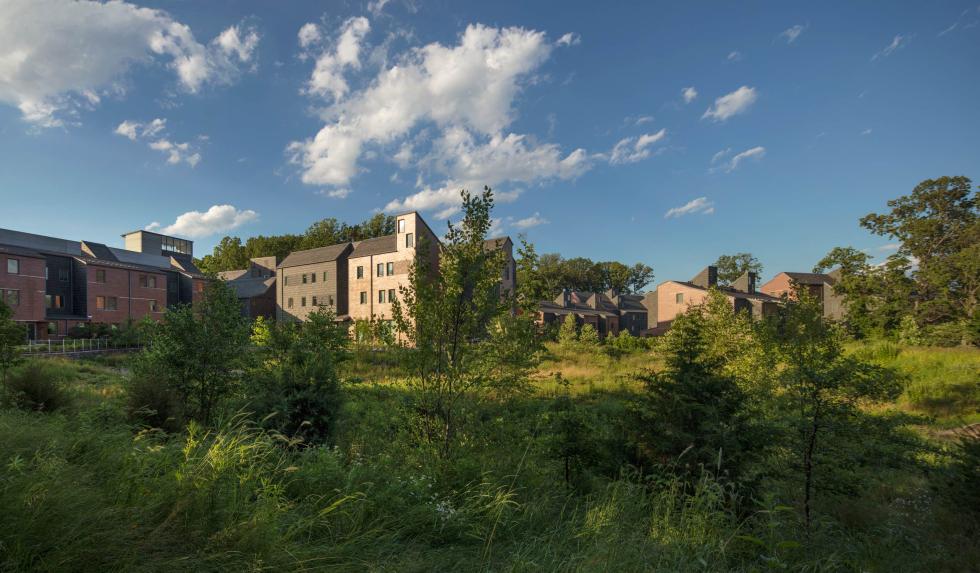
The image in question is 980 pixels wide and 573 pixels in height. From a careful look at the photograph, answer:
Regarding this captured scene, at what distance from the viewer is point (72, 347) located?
111ft

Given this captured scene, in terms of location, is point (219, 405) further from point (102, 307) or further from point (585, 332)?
point (102, 307)

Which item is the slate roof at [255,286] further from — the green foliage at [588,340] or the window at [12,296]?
the green foliage at [588,340]

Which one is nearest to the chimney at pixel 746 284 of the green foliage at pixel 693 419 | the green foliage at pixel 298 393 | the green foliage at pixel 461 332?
the green foliage at pixel 693 419

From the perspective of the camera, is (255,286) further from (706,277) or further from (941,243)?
(941,243)

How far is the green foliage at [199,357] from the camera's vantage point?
938 centimetres

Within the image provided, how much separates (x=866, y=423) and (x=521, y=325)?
5066mm

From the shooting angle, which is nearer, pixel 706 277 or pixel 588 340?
pixel 588 340

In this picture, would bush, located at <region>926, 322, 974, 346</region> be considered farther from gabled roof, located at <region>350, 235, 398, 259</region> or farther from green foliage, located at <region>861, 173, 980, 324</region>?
gabled roof, located at <region>350, 235, 398, 259</region>

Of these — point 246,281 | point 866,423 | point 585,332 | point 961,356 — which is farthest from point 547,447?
point 246,281

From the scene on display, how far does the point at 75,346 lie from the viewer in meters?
34.1

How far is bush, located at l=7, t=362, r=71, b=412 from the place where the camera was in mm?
8660

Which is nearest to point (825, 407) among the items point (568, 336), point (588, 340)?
point (588, 340)

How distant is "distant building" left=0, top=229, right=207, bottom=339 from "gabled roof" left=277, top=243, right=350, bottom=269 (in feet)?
33.0

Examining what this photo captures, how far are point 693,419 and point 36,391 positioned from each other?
1212 cm
